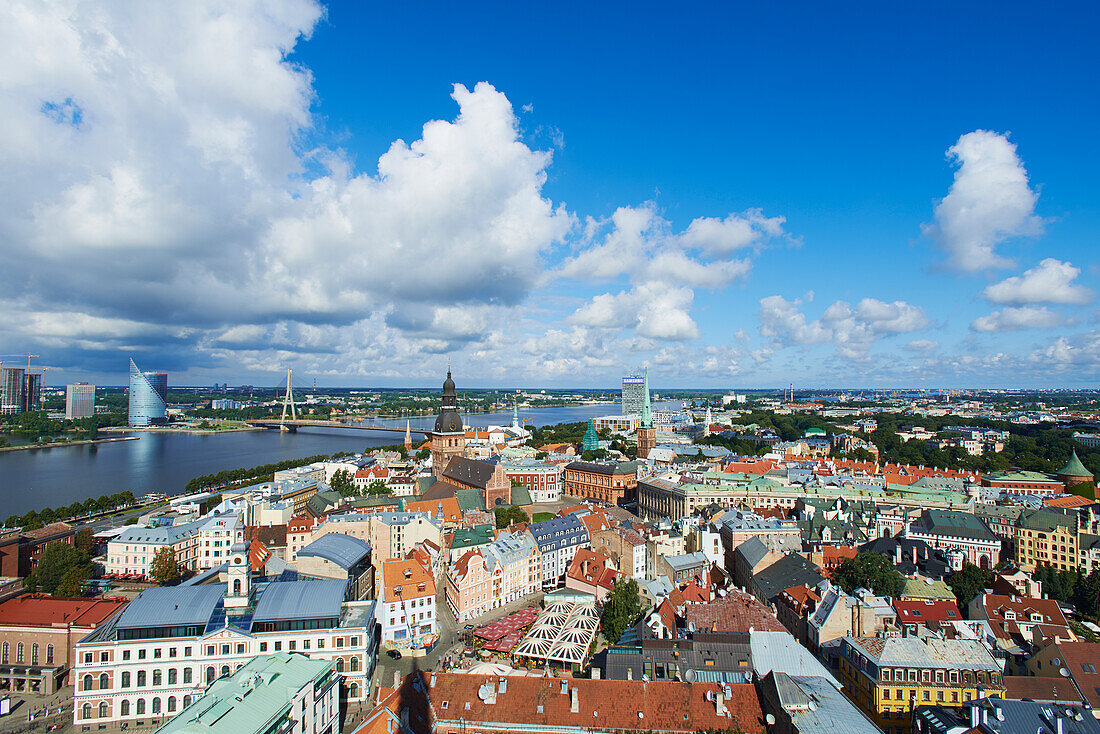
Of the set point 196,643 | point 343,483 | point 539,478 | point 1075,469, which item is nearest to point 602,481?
point 539,478

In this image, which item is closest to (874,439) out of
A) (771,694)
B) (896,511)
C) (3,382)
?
(896,511)

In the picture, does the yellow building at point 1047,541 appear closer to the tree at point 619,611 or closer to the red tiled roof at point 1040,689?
the red tiled roof at point 1040,689

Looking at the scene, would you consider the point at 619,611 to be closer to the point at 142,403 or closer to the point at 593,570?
the point at 593,570

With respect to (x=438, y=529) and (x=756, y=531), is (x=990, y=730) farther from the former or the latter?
(x=438, y=529)

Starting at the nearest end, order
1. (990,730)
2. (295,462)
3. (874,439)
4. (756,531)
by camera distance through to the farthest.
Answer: (990,730) → (756,531) → (295,462) → (874,439)

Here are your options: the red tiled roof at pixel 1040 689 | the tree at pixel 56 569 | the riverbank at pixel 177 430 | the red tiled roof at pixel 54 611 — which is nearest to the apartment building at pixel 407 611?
the red tiled roof at pixel 54 611

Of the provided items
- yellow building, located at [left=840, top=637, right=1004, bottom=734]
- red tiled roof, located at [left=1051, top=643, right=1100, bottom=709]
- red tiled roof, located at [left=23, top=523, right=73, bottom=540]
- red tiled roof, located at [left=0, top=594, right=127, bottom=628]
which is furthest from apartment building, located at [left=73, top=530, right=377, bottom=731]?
red tiled roof, located at [left=1051, top=643, right=1100, bottom=709]
